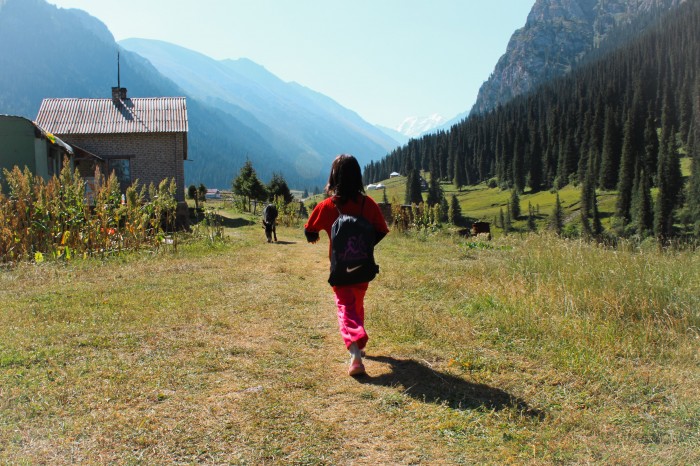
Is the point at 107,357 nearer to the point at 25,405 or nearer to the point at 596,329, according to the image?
the point at 25,405

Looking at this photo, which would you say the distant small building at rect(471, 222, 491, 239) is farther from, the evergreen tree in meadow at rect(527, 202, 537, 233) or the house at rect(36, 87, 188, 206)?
the evergreen tree in meadow at rect(527, 202, 537, 233)

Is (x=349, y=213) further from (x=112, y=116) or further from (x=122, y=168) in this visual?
(x=112, y=116)

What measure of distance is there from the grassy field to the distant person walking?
382 millimetres

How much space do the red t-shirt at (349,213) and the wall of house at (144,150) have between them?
2297 centimetres

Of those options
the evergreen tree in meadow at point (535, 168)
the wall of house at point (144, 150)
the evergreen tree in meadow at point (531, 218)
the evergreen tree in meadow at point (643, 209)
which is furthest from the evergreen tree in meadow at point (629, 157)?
the wall of house at point (144, 150)

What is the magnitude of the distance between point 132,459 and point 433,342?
10.4ft

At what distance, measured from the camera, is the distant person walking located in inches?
185

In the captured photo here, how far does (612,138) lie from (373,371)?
4987 inches

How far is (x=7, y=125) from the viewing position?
19344 millimetres

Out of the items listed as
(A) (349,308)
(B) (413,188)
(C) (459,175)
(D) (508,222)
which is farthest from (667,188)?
(A) (349,308)

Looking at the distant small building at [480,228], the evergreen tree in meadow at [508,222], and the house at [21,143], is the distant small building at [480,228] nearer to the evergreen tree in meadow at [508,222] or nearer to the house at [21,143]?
the house at [21,143]

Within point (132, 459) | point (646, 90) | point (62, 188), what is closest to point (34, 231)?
point (62, 188)

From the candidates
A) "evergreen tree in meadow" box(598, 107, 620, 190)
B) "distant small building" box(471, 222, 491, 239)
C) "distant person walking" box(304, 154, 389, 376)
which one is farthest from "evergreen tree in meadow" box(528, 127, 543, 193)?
"distant person walking" box(304, 154, 389, 376)

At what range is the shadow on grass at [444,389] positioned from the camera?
155 inches
